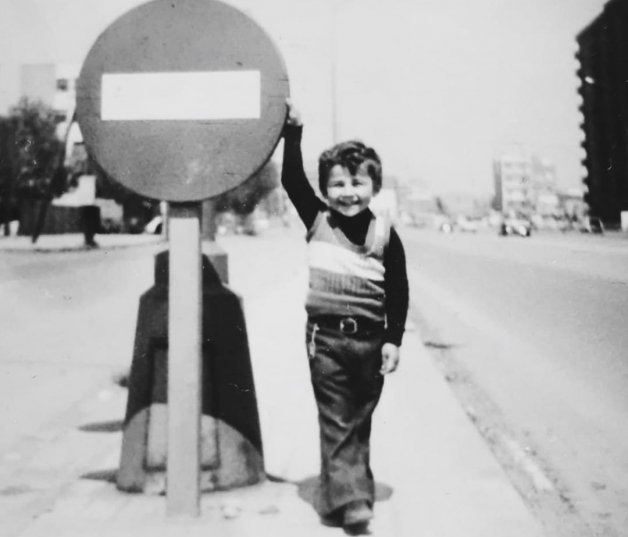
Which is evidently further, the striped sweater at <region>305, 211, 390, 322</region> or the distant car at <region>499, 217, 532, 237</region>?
the distant car at <region>499, 217, 532, 237</region>

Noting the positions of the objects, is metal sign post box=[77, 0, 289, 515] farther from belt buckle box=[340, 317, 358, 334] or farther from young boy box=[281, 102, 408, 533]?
belt buckle box=[340, 317, 358, 334]

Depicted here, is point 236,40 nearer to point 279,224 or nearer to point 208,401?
point 208,401

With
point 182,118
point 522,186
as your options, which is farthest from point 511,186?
point 182,118

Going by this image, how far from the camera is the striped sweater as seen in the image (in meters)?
2.75

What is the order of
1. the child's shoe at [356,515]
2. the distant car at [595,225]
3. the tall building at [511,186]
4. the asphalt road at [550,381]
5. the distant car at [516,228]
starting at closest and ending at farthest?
the child's shoe at [356,515]
the asphalt road at [550,381]
the distant car at [595,225]
the distant car at [516,228]
the tall building at [511,186]

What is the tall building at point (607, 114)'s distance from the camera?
39.2 meters

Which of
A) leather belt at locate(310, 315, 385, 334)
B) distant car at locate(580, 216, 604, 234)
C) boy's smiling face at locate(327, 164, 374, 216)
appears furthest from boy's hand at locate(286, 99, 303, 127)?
distant car at locate(580, 216, 604, 234)

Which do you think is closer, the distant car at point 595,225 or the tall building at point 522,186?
the distant car at point 595,225

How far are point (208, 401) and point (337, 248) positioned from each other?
38.8 inches

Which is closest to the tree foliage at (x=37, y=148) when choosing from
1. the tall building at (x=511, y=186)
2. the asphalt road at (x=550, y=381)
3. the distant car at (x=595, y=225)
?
the asphalt road at (x=550, y=381)

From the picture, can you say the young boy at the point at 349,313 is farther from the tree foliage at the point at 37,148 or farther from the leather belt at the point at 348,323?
the tree foliage at the point at 37,148

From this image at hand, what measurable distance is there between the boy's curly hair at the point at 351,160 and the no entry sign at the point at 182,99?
0.29 meters

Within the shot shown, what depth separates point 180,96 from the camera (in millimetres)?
2588

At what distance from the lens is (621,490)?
12.1 ft
